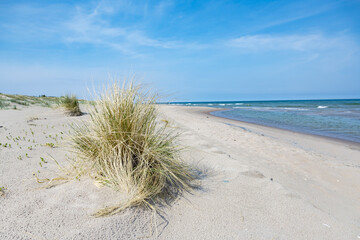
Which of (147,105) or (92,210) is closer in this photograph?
(92,210)

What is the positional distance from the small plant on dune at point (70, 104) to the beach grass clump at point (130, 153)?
6.87 m

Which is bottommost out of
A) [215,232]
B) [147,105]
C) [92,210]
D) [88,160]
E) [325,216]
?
[325,216]

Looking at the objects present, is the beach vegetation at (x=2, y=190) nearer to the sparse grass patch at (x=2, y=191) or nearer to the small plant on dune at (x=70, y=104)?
the sparse grass patch at (x=2, y=191)

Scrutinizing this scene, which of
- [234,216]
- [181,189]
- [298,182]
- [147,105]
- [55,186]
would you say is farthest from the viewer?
[298,182]

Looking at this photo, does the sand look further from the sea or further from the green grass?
the green grass

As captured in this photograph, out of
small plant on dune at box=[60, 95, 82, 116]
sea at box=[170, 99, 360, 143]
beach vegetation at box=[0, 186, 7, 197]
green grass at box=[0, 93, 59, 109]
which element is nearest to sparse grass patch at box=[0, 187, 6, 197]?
beach vegetation at box=[0, 186, 7, 197]

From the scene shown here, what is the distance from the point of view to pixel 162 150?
2436 mm

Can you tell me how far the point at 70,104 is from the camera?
898 cm

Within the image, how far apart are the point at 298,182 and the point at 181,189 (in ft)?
7.34

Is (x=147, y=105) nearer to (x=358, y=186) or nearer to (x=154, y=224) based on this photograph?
(x=154, y=224)

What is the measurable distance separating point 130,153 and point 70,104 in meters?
7.75

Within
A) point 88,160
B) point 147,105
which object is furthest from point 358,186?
point 88,160

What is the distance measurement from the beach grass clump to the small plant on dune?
6.87 metres

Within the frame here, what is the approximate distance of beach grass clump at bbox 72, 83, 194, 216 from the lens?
2152 mm
